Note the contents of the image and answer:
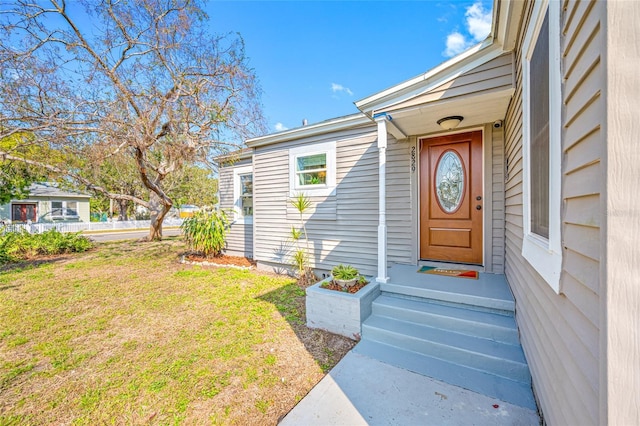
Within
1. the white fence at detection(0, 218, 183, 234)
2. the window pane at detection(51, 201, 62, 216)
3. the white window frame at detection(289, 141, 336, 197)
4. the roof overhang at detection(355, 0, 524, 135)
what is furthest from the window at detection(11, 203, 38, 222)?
the roof overhang at detection(355, 0, 524, 135)

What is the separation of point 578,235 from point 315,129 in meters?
4.84

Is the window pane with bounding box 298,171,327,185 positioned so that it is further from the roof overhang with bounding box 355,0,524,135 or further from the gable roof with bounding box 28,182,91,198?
the gable roof with bounding box 28,182,91,198

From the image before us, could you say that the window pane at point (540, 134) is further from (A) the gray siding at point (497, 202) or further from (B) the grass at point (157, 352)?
(B) the grass at point (157, 352)

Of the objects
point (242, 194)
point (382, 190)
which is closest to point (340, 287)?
point (382, 190)

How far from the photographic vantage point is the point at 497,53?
2.77 meters

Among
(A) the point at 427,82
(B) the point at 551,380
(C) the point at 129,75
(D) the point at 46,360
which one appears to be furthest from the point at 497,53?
(C) the point at 129,75

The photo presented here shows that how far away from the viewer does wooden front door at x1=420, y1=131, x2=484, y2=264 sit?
3941mm

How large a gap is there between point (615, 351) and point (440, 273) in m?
3.19

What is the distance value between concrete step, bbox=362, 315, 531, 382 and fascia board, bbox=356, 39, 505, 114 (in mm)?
2751

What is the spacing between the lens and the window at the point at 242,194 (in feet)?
24.6

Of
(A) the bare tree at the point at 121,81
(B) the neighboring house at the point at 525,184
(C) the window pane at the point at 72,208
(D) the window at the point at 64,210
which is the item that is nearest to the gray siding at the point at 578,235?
(B) the neighboring house at the point at 525,184

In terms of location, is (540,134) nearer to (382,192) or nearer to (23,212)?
(382,192)

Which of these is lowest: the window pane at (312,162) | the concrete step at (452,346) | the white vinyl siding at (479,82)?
the concrete step at (452,346)

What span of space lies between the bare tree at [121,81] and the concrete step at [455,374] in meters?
7.32
